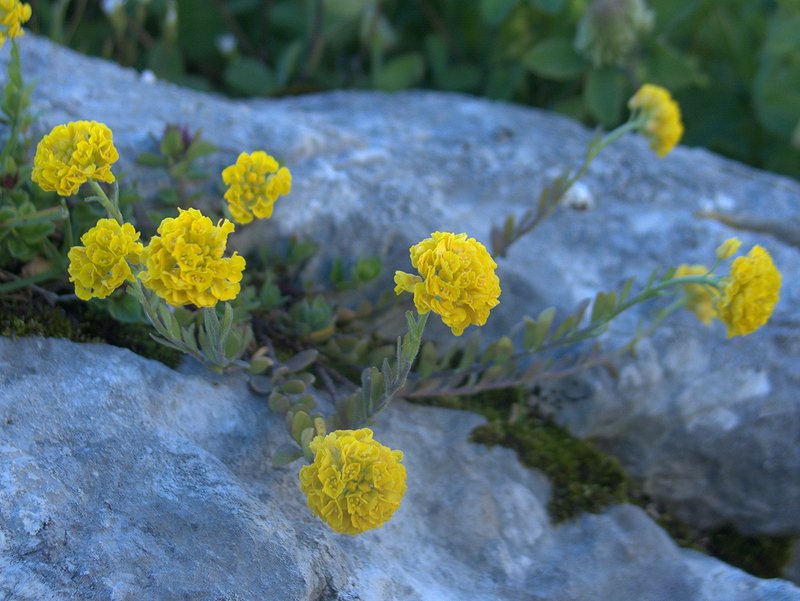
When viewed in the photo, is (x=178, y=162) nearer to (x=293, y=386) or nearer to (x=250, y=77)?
(x=293, y=386)

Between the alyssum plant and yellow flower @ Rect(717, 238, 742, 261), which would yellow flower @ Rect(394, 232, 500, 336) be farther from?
yellow flower @ Rect(717, 238, 742, 261)

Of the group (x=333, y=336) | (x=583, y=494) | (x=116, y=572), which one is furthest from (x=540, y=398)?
(x=116, y=572)

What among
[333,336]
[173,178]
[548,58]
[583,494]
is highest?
[548,58]

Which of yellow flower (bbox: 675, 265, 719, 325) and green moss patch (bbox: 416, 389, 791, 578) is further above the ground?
yellow flower (bbox: 675, 265, 719, 325)

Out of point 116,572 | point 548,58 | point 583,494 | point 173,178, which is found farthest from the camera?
point 548,58

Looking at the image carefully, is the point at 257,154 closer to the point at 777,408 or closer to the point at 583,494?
the point at 583,494

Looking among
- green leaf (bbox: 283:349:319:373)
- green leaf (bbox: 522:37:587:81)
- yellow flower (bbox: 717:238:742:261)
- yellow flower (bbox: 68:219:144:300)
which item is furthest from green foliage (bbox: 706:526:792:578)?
green leaf (bbox: 522:37:587:81)
